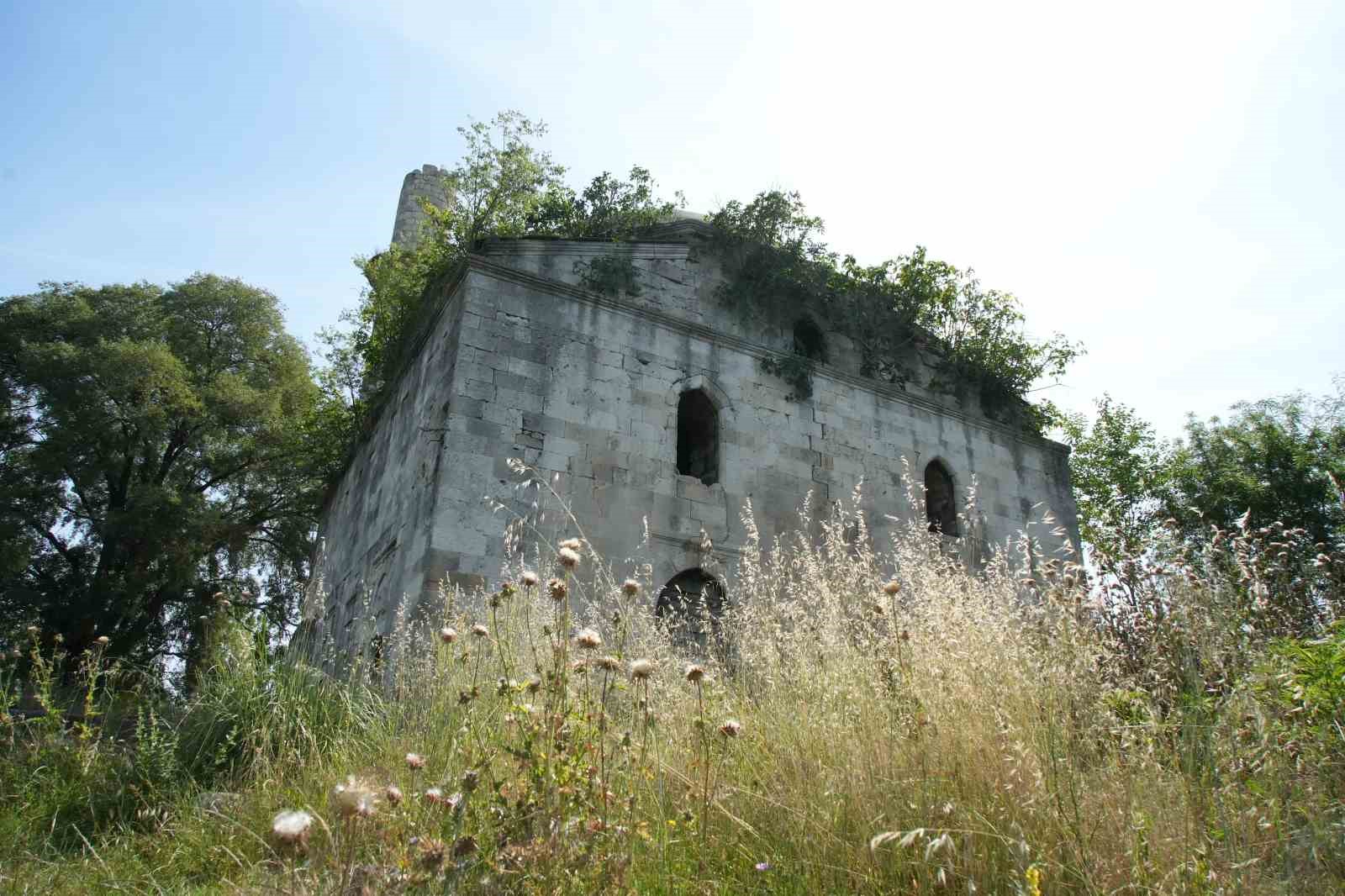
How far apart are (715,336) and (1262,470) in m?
18.5

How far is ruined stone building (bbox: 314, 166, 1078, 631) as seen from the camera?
9.03 meters

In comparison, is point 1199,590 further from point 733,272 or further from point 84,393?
point 84,393

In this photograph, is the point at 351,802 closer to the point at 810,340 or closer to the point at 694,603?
the point at 694,603

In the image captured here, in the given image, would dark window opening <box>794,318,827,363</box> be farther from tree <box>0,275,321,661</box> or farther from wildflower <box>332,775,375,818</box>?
tree <box>0,275,321,661</box>

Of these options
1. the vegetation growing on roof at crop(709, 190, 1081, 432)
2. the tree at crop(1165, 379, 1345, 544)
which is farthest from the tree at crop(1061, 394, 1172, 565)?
the vegetation growing on roof at crop(709, 190, 1081, 432)

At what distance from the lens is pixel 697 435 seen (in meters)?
11.0

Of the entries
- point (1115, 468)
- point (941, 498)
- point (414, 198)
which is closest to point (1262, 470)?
point (1115, 468)

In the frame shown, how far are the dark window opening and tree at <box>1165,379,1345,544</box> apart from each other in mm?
13099

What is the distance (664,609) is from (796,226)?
618 cm

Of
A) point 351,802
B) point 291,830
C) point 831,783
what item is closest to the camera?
point 291,830

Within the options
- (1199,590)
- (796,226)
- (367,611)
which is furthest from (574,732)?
(796,226)

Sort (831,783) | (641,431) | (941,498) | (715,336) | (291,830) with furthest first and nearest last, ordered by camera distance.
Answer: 1. (941,498)
2. (715,336)
3. (641,431)
4. (831,783)
5. (291,830)

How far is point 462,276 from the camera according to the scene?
9.95 meters

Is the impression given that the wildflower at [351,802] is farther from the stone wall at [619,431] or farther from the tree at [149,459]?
the tree at [149,459]
